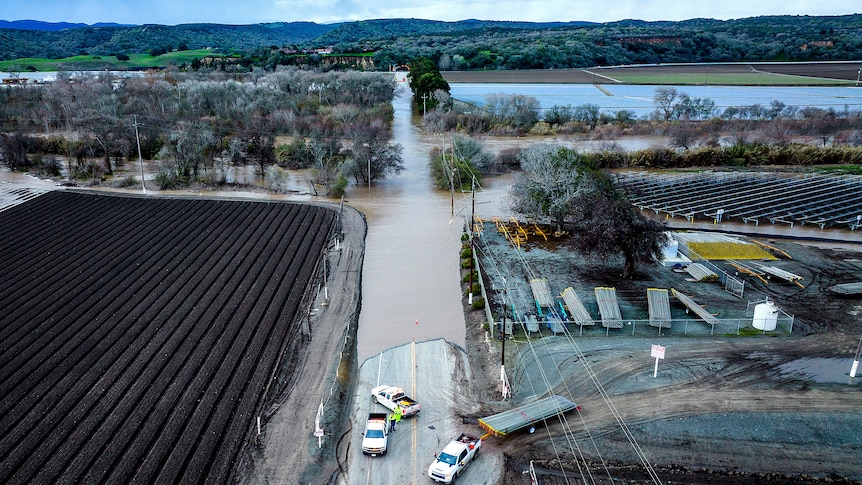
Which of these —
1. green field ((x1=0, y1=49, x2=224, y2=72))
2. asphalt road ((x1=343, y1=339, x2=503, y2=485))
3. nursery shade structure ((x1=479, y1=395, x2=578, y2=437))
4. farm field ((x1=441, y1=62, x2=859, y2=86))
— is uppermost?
green field ((x1=0, y1=49, x2=224, y2=72))

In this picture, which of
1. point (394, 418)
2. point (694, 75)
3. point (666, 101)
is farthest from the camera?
point (694, 75)

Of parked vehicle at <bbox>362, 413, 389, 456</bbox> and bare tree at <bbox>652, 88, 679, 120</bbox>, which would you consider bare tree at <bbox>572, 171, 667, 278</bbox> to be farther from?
bare tree at <bbox>652, 88, 679, 120</bbox>

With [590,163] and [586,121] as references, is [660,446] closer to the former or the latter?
[590,163]

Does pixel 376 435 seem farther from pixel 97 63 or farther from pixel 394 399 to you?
pixel 97 63

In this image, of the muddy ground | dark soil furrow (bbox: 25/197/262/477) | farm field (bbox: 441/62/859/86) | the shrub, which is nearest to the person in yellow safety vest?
the muddy ground

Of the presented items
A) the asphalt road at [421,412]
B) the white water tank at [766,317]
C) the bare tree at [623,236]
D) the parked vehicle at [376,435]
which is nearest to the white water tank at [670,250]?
the bare tree at [623,236]

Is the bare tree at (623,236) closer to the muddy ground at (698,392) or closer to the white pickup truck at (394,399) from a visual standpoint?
the muddy ground at (698,392)

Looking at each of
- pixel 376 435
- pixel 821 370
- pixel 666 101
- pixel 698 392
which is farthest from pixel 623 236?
pixel 666 101
